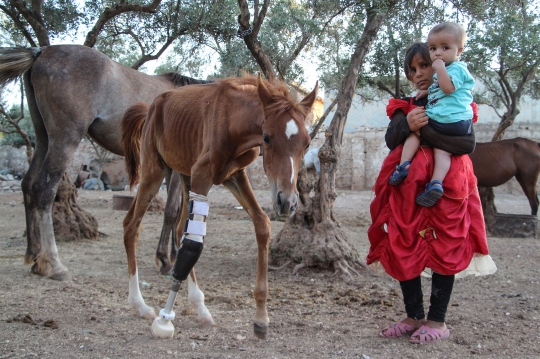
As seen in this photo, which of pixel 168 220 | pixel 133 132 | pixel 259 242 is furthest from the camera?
pixel 168 220

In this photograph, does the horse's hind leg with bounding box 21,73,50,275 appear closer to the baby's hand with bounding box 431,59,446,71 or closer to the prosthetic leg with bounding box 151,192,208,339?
the prosthetic leg with bounding box 151,192,208,339

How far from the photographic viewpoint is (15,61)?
5340 millimetres

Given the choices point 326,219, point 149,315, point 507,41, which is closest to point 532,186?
point 507,41

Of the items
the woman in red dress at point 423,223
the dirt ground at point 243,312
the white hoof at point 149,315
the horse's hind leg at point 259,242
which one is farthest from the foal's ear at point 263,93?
the white hoof at point 149,315

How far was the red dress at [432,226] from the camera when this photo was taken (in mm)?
2846

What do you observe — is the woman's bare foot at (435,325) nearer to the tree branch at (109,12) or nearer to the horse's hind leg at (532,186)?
the tree branch at (109,12)

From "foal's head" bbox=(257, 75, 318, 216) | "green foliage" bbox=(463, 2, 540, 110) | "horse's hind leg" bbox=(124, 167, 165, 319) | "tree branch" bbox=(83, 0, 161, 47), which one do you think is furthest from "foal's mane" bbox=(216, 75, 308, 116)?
"green foliage" bbox=(463, 2, 540, 110)

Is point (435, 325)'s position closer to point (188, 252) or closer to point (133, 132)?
point (188, 252)

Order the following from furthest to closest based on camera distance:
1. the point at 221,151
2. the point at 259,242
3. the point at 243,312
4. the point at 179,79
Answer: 1. the point at 179,79
2. the point at 243,312
3. the point at 259,242
4. the point at 221,151

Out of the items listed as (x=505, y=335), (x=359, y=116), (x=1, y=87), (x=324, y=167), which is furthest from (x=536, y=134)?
(x=1, y=87)

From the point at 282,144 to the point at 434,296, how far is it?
1419 millimetres

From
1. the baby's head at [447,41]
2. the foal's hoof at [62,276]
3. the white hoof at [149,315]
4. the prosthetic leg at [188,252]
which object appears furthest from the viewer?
the foal's hoof at [62,276]

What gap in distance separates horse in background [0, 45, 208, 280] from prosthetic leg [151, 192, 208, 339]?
7.45ft

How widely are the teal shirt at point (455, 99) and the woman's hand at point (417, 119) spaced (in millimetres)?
42
